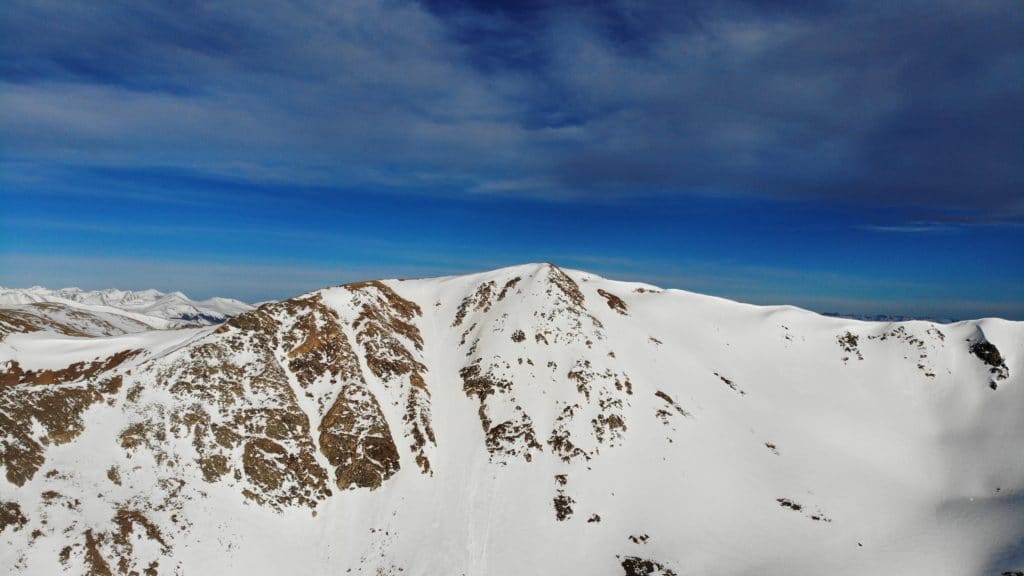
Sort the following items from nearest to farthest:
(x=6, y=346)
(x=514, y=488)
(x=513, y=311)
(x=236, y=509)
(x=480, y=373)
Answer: (x=236, y=509), (x=514, y=488), (x=6, y=346), (x=480, y=373), (x=513, y=311)

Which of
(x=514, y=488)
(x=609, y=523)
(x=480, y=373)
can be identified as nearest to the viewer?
(x=609, y=523)

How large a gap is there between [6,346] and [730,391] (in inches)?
4264

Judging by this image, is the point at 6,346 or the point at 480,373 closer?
the point at 6,346

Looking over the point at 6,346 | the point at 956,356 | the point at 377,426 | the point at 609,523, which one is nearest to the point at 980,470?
the point at 956,356

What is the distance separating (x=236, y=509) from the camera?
47531 mm

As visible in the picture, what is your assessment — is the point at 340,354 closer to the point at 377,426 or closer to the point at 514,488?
the point at 377,426

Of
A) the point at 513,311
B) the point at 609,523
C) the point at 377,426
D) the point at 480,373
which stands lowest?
the point at 609,523

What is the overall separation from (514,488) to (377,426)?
1888cm

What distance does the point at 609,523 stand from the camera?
174 feet

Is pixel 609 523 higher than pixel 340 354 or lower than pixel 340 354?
lower

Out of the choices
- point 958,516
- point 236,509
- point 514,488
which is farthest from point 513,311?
point 958,516

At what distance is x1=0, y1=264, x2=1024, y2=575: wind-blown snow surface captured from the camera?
1800 inches

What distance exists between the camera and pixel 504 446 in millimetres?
61906

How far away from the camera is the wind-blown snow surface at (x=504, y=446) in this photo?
1800 inches
